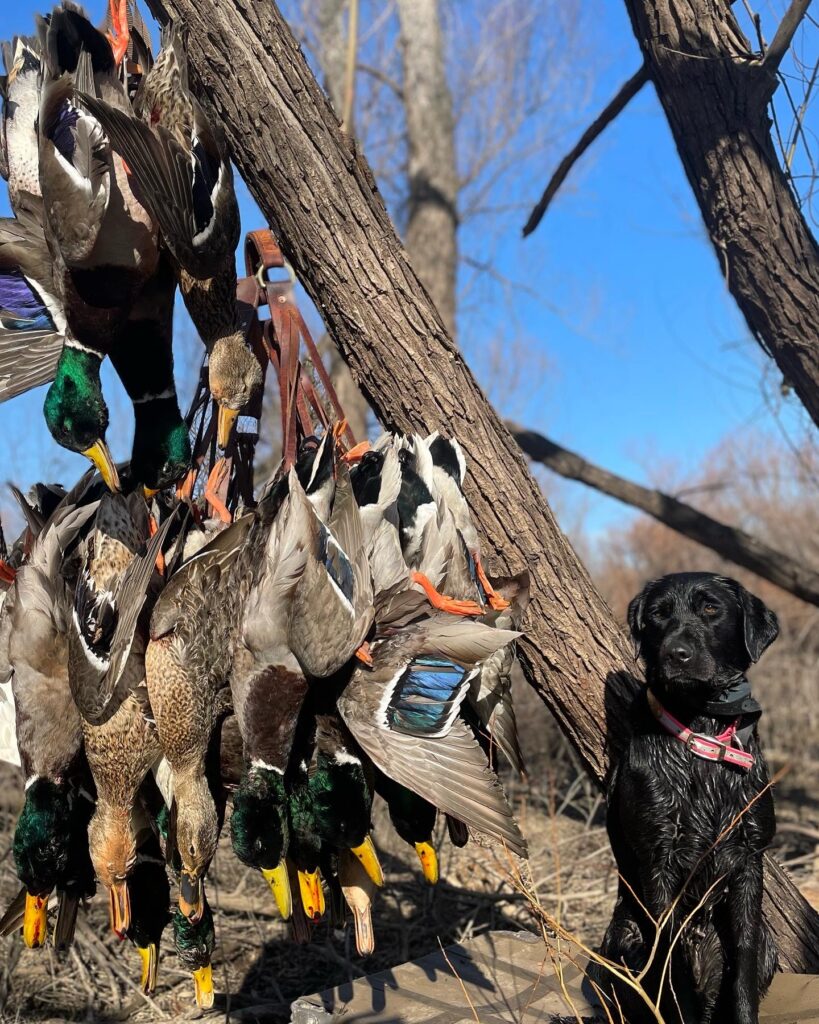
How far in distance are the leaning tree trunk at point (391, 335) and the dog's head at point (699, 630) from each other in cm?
42

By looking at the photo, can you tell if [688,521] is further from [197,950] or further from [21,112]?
[21,112]

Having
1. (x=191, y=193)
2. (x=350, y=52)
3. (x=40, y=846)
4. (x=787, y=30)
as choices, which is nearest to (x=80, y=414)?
(x=191, y=193)

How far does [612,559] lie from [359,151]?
13925 mm

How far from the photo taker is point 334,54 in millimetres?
9023

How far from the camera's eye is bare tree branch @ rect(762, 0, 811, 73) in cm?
313

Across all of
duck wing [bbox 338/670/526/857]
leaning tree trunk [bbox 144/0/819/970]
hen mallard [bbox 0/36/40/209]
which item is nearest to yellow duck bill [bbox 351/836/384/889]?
duck wing [bbox 338/670/526/857]

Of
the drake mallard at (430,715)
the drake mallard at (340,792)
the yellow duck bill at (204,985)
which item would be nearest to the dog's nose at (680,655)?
the drake mallard at (430,715)

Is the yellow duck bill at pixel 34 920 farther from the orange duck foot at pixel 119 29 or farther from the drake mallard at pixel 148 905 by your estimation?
the orange duck foot at pixel 119 29

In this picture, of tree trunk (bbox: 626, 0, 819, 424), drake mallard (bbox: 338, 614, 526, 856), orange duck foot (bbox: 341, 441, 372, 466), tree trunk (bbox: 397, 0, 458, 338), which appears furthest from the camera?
tree trunk (bbox: 397, 0, 458, 338)

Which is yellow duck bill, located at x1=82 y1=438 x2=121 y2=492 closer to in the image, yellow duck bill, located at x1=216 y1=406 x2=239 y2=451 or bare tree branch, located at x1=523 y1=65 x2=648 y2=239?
yellow duck bill, located at x1=216 y1=406 x2=239 y2=451

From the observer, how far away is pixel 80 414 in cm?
228

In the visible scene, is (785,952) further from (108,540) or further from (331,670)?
(108,540)

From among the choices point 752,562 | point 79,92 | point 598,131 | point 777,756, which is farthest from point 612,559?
point 79,92

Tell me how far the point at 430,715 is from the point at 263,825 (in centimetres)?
46
